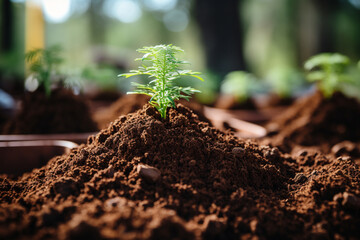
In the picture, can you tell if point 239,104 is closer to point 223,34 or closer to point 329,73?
point 329,73

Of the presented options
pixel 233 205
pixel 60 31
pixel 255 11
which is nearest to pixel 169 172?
pixel 233 205

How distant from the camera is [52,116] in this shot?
2.80 m

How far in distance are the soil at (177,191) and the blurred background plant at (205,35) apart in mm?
Answer: 1876

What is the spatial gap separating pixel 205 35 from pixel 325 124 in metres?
6.69

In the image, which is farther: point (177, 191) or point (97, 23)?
point (97, 23)

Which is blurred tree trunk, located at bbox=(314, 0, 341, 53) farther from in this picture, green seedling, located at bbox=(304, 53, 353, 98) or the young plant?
the young plant

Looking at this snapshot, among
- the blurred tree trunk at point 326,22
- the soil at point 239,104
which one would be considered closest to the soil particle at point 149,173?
the soil at point 239,104

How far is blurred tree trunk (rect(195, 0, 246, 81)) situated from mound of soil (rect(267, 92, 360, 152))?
218 inches

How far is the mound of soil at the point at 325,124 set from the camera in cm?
285

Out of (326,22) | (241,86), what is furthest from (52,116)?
(326,22)

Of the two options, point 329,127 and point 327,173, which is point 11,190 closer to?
point 327,173

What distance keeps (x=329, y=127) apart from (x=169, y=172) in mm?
2532

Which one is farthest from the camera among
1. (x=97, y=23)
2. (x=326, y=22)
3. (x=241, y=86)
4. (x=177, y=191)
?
(x=97, y=23)

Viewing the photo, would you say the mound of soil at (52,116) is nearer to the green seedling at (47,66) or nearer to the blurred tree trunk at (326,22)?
the green seedling at (47,66)
